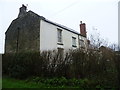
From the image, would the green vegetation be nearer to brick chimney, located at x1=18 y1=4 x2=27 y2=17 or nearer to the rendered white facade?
the rendered white facade

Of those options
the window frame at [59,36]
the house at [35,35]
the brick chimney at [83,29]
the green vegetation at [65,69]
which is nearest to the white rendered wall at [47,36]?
the house at [35,35]

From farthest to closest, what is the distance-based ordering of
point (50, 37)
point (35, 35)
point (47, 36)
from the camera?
point (50, 37) < point (47, 36) < point (35, 35)

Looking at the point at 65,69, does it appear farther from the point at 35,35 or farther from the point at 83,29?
the point at 83,29

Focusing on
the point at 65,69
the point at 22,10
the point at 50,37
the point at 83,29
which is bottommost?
the point at 65,69

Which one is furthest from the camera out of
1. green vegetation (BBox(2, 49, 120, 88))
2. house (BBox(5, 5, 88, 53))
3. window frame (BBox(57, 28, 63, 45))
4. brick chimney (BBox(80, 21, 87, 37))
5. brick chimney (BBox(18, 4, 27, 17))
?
brick chimney (BBox(80, 21, 87, 37))

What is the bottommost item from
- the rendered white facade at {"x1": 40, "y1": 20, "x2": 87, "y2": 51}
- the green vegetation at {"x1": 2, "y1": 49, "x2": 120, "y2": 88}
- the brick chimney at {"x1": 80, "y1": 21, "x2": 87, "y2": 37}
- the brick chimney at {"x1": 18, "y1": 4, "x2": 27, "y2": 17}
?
the green vegetation at {"x1": 2, "y1": 49, "x2": 120, "y2": 88}

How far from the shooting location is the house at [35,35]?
2225 centimetres

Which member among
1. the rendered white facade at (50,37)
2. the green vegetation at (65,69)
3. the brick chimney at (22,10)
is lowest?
the green vegetation at (65,69)

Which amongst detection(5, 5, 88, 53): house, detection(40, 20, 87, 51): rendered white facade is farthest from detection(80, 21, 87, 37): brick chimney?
detection(40, 20, 87, 51): rendered white facade

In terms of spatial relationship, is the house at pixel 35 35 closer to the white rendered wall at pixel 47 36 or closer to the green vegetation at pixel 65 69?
the white rendered wall at pixel 47 36

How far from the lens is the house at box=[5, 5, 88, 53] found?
73.0 feet

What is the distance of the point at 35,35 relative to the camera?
22.5 m

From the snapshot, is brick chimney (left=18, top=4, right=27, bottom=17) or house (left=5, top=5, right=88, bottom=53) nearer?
house (left=5, top=5, right=88, bottom=53)

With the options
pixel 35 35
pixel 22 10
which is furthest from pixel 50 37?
pixel 22 10
